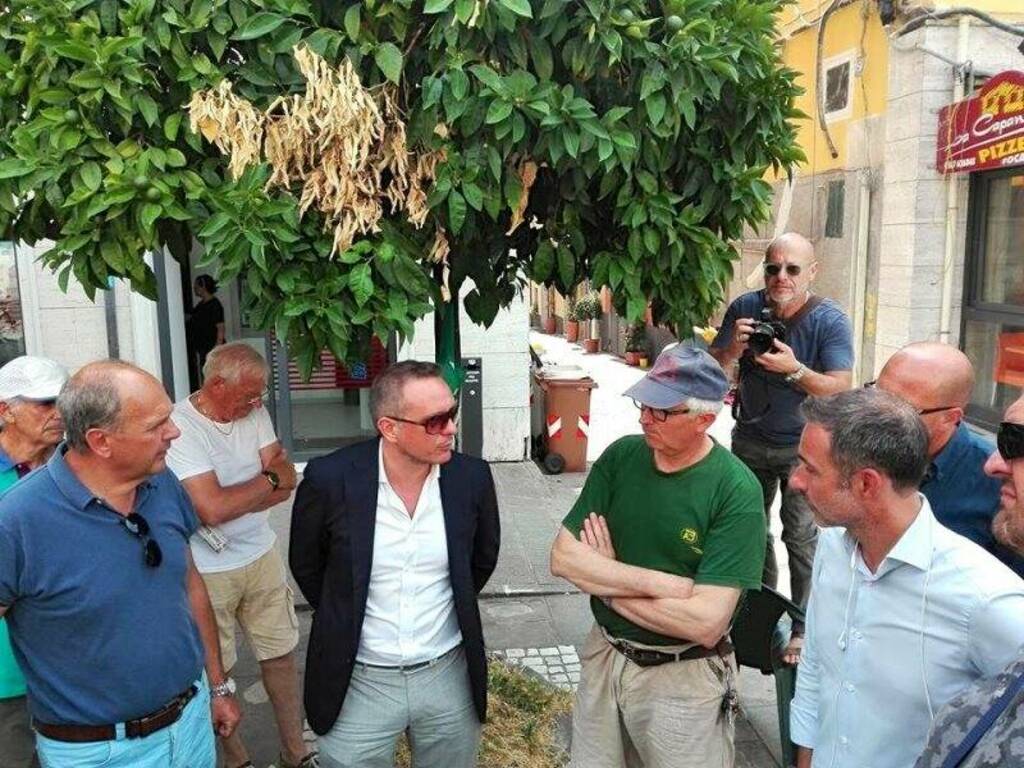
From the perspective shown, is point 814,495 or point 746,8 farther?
point 746,8

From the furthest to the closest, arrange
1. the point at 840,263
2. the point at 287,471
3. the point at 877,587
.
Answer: the point at 840,263 → the point at 287,471 → the point at 877,587

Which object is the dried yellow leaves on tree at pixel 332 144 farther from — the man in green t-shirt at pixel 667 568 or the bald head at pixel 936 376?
the bald head at pixel 936 376

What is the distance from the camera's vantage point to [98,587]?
2275 millimetres

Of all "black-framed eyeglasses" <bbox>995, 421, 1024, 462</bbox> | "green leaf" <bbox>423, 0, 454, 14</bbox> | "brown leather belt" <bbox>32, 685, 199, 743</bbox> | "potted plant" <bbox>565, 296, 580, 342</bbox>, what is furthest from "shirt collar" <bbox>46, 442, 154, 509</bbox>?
"potted plant" <bbox>565, 296, 580, 342</bbox>

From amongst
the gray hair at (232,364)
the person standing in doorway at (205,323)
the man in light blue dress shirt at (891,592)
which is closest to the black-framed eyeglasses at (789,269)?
the man in light blue dress shirt at (891,592)

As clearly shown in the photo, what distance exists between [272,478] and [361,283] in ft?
4.74

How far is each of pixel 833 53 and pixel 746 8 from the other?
9336 millimetres

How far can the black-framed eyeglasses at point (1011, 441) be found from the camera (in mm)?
1687

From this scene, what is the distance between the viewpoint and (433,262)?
8.45 feet

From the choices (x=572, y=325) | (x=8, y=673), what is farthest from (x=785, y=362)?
(x=572, y=325)

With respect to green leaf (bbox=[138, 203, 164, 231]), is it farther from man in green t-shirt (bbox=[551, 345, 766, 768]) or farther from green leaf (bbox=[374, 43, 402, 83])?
man in green t-shirt (bbox=[551, 345, 766, 768])

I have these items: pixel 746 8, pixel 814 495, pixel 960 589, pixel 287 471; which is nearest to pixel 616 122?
pixel 746 8

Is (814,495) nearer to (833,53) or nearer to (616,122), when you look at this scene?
Result: (616,122)

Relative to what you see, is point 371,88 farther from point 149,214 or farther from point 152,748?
point 152,748
